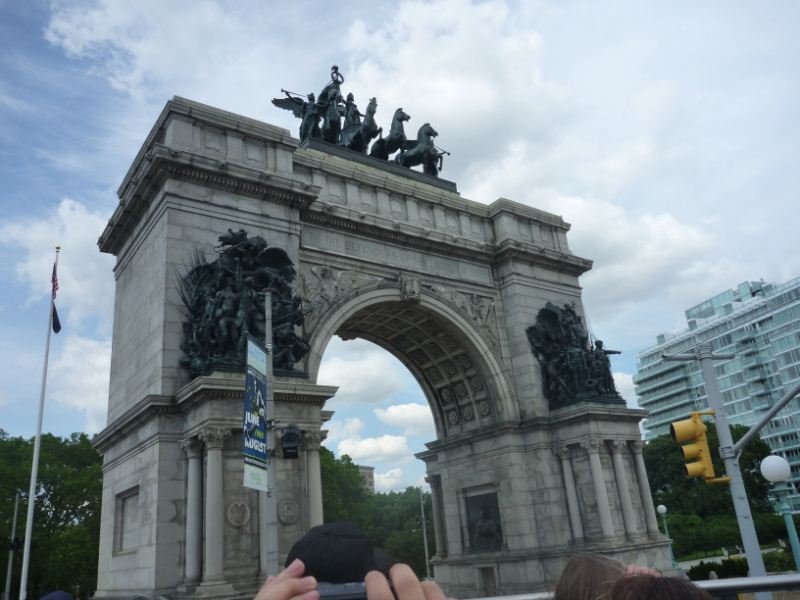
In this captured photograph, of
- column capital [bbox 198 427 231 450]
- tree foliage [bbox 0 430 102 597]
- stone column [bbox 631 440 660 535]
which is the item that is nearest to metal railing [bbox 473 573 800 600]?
column capital [bbox 198 427 231 450]

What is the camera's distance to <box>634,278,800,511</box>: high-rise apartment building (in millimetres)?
101688

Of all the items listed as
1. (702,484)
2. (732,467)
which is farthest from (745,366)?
(732,467)

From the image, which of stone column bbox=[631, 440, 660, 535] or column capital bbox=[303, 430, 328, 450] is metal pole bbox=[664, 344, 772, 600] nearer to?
column capital bbox=[303, 430, 328, 450]

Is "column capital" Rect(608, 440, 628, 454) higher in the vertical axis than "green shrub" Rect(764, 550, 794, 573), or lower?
higher

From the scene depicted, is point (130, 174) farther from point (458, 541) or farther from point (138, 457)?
point (458, 541)

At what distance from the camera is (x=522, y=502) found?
26922 millimetres

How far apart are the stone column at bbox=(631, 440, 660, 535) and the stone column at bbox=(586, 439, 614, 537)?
6.93 ft

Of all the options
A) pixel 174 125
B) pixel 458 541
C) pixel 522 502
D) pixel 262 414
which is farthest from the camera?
pixel 458 541

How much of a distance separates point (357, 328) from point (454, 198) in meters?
7.44

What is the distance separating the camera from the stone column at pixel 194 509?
17391 millimetres

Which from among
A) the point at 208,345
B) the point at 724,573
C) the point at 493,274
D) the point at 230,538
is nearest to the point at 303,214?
the point at 208,345

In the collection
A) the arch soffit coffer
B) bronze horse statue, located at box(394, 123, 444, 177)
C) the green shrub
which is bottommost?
the green shrub

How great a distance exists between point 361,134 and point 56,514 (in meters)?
35.0

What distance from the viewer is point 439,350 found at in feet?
99.6
